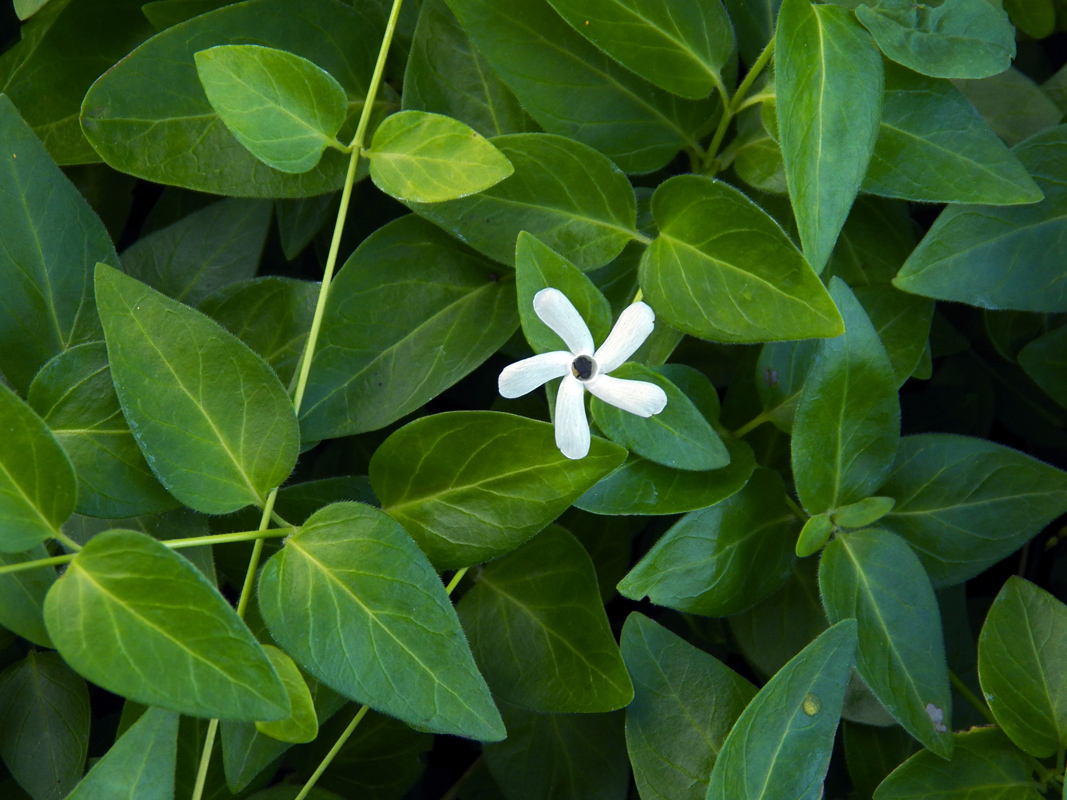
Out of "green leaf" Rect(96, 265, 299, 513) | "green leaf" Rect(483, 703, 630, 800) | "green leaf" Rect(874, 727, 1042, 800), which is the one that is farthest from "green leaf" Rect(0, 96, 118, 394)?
"green leaf" Rect(874, 727, 1042, 800)

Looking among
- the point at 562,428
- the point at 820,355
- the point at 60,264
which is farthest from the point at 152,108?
the point at 820,355

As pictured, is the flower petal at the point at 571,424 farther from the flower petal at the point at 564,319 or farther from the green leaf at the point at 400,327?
the green leaf at the point at 400,327

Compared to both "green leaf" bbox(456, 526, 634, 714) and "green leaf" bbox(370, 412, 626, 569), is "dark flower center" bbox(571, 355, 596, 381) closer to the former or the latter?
"green leaf" bbox(370, 412, 626, 569)

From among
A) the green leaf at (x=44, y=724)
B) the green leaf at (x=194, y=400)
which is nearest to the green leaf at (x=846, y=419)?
the green leaf at (x=194, y=400)

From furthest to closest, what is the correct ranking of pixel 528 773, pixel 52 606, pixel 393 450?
pixel 528 773
pixel 393 450
pixel 52 606

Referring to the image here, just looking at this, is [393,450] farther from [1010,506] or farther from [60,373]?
[1010,506]

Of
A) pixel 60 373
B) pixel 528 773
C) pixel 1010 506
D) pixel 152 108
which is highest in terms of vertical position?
pixel 152 108
